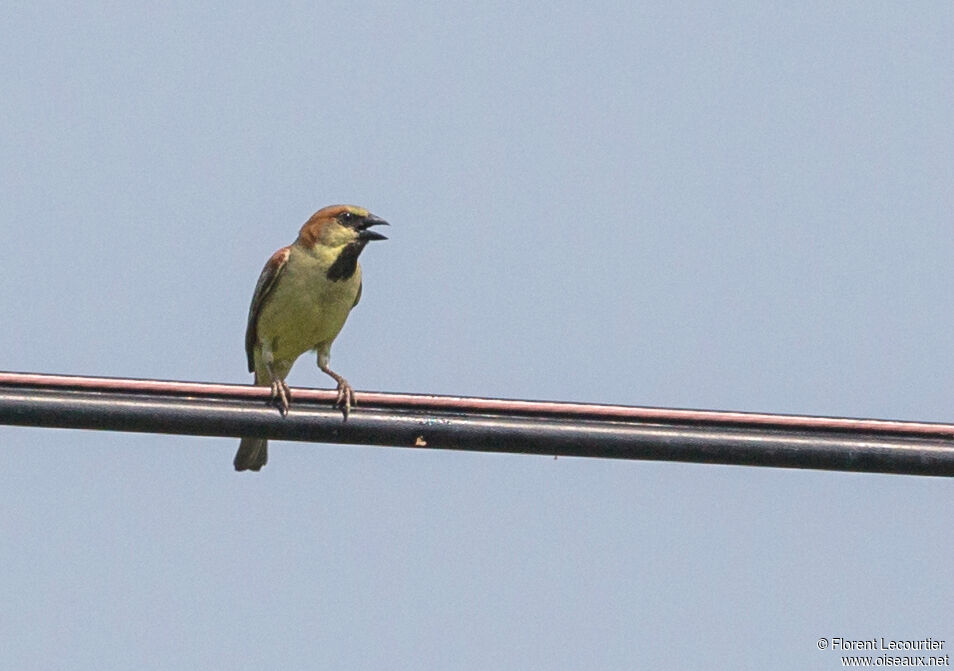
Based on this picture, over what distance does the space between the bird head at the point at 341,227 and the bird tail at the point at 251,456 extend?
1.62 m

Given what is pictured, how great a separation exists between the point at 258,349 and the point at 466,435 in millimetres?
6197

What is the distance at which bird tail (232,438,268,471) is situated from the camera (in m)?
11.5

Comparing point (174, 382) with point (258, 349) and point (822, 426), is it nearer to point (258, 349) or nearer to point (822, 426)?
point (822, 426)

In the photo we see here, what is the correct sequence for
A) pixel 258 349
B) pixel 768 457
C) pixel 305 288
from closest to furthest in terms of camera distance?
pixel 768 457, pixel 305 288, pixel 258 349

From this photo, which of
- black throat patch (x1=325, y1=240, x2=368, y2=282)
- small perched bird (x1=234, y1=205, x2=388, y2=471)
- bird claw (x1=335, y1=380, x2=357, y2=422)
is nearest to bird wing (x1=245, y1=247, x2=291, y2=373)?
small perched bird (x1=234, y1=205, x2=388, y2=471)

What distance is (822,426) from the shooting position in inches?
212

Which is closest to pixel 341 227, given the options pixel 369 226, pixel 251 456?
pixel 369 226

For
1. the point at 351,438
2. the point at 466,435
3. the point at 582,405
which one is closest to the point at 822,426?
the point at 582,405

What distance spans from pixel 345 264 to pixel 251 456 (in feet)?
5.81

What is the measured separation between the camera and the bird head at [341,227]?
11008 mm

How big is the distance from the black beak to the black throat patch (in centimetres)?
7

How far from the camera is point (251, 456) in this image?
1152cm

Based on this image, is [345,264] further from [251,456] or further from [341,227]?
[251,456]

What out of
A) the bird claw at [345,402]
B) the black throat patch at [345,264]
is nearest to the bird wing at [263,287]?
the black throat patch at [345,264]
